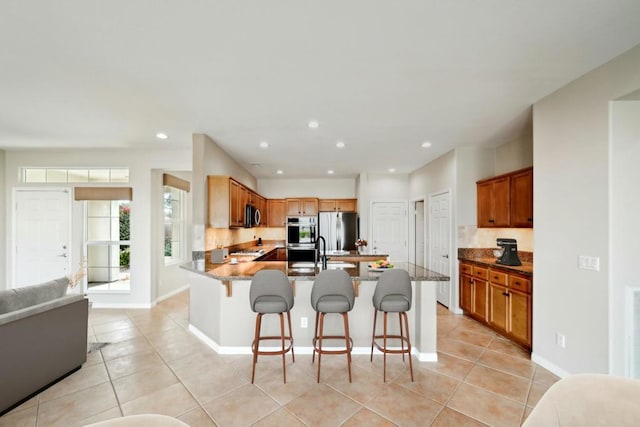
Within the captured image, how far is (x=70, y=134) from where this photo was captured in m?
3.91

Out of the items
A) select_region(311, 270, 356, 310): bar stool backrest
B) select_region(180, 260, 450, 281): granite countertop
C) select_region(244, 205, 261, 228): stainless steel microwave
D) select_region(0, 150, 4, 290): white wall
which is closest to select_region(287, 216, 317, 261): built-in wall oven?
select_region(244, 205, 261, 228): stainless steel microwave

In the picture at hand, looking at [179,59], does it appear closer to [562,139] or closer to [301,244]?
[562,139]

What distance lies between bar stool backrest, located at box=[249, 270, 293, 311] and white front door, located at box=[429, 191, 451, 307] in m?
3.21

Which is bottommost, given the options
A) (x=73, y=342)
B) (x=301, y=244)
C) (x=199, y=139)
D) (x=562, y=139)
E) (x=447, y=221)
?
(x=73, y=342)

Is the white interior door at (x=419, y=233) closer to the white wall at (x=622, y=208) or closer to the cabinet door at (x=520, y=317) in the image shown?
the cabinet door at (x=520, y=317)

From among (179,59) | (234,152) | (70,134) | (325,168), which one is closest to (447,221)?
(325,168)

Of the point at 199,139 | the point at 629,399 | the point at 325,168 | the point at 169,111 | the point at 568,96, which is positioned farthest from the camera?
the point at 325,168

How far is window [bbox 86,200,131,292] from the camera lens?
481 cm

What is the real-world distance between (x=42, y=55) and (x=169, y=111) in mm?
1117

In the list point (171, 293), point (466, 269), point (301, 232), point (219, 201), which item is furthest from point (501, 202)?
point (171, 293)

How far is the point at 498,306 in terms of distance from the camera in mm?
3553

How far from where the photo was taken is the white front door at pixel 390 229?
658cm

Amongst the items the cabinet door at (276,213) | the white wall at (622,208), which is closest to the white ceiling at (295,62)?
the white wall at (622,208)

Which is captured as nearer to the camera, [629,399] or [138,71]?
[629,399]
